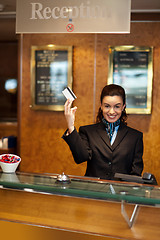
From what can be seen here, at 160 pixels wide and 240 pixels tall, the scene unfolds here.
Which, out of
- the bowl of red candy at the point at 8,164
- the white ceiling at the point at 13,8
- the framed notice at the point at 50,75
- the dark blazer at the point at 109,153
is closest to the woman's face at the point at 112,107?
the dark blazer at the point at 109,153

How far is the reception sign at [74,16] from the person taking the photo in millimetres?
2699

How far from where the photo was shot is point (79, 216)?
1.94m

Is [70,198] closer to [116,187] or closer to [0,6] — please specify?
[116,187]

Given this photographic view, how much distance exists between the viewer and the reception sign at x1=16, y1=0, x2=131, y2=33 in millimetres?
2699

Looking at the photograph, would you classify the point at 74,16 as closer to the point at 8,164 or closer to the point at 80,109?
the point at 8,164

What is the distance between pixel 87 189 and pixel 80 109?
9.86ft

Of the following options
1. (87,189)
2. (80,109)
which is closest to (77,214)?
(87,189)

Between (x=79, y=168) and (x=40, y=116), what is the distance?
1007 millimetres

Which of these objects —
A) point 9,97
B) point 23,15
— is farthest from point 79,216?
point 9,97

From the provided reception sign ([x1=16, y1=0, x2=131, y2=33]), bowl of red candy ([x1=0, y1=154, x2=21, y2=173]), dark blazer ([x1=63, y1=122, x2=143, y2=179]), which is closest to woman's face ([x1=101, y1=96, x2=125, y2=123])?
dark blazer ([x1=63, y1=122, x2=143, y2=179])

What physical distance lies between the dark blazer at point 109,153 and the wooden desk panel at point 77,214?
22.9 inches

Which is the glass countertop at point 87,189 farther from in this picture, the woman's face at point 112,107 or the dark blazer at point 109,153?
the woman's face at point 112,107

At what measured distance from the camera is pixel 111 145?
2.63m

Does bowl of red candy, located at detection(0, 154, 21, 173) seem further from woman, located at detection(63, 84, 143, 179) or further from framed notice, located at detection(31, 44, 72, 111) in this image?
framed notice, located at detection(31, 44, 72, 111)
